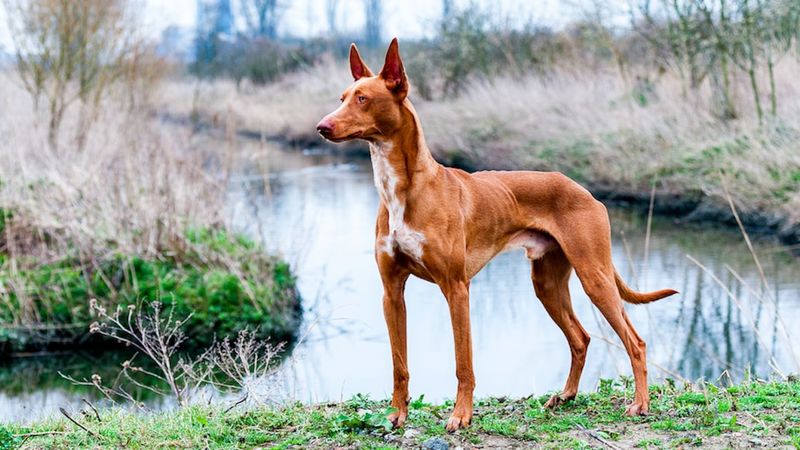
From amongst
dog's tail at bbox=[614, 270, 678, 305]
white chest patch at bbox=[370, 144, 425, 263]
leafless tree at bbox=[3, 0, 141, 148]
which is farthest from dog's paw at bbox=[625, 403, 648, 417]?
leafless tree at bbox=[3, 0, 141, 148]

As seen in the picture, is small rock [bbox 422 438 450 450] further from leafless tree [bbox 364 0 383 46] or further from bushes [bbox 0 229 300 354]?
leafless tree [bbox 364 0 383 46]

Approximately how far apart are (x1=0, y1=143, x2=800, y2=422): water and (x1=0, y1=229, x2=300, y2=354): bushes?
345 millimetres

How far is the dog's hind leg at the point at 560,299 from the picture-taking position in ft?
17.5

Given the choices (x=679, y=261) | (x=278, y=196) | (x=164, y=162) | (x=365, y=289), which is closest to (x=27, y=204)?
(x=164, y=162)

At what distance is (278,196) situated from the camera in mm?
19141

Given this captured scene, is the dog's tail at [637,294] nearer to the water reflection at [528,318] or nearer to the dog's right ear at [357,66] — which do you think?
the water reflection at [528,318]

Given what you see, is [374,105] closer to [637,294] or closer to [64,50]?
[637,294]

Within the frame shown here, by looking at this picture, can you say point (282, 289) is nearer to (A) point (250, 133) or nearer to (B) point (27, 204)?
(B) point (27, 204)

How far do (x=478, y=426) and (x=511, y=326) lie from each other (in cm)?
611

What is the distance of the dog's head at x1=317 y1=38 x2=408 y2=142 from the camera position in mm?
4328

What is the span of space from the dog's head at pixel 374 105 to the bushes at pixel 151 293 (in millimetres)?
6351

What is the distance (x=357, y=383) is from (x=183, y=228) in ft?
12.4

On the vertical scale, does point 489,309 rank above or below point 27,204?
below

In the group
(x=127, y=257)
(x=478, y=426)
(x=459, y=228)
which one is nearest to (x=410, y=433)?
(x=478, y=426)
